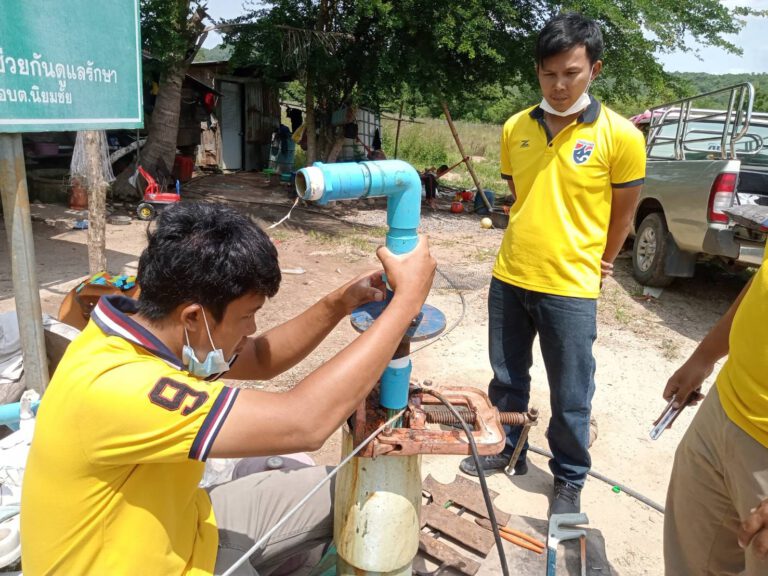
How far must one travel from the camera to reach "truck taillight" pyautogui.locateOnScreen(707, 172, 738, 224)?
4.81 metres

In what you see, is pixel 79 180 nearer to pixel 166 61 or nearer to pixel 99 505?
pixel 166 61

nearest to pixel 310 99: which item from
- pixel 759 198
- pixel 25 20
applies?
pixel 759 198

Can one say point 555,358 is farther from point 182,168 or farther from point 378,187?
point 182,168

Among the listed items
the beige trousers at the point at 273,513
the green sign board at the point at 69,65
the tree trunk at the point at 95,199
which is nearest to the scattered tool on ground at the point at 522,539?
the beige trousers at the point at 273,513

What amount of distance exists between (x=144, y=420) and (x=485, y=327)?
4.16m

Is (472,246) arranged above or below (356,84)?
below

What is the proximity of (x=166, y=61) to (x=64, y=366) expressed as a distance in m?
9.31

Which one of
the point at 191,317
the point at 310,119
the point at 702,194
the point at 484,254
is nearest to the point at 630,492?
the point at 191,317

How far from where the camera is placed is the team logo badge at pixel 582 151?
8.04 feet

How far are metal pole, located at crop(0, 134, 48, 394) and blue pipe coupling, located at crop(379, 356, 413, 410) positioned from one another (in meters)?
1.74

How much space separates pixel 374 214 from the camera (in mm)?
10789

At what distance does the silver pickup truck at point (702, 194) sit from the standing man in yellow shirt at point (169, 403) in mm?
3983

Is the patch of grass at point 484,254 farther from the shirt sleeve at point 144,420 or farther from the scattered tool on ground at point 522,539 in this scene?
the shirt sleeve at point 144,420

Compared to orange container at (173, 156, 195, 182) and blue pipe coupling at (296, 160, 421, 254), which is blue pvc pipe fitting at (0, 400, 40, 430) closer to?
blue pipe coupling at (296, 160, 421, 254)
